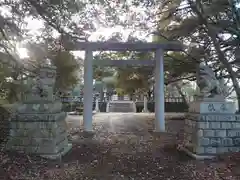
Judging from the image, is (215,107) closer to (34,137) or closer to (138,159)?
(138,159)

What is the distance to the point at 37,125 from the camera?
574cm

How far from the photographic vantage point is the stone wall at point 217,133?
592cm

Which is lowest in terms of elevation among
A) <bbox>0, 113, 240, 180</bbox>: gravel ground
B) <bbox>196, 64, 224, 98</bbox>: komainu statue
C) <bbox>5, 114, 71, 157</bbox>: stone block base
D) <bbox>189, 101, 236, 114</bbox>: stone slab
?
<bbox>0, 113, 240, 180</bbox>: gravel ground

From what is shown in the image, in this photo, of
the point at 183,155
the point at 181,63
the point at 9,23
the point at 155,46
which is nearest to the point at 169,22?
the point at 155,46

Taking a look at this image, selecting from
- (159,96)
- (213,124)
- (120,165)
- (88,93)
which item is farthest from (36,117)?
(159,96)

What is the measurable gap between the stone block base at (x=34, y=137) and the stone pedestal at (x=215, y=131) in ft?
9.78

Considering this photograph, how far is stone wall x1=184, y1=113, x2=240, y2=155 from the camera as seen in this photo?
5.92 m

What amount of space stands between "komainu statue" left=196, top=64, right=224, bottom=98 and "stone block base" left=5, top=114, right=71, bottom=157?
324 cm

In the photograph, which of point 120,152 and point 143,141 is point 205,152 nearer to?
point 120,152

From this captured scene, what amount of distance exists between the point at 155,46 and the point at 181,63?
250 centimetres

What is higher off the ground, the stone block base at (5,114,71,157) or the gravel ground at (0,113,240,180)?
the stone block base at (5,114,71,157)

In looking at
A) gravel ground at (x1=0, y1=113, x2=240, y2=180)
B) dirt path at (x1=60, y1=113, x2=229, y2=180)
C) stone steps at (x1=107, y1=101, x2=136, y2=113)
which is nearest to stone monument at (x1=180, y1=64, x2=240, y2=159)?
gravel ground at (x1=0, y1=113, x2=240, y2=180)

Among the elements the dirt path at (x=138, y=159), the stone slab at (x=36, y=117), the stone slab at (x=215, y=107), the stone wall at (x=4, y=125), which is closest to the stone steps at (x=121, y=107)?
the dirt path at (x=138, y=159)

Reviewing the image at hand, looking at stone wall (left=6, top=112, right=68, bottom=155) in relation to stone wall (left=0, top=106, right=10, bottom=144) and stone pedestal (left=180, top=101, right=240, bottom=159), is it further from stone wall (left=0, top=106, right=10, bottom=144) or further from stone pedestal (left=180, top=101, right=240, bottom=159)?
stone pedestal (left=180, top=101, right=240, bottom=159)
